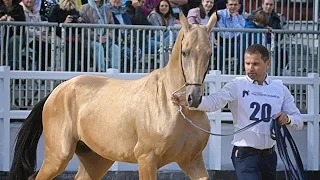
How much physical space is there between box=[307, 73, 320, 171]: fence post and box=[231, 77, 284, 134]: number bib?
3.73 meters

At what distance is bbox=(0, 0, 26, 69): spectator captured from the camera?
10.2 m

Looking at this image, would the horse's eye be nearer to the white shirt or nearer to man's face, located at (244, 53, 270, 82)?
the white shirt

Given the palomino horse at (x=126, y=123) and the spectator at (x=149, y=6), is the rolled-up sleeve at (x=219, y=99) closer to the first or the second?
Result: the palomino horse at (x=126, y=123)

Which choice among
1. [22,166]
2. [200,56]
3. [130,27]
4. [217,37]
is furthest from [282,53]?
[200,56]

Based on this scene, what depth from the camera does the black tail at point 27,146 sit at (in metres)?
7.73

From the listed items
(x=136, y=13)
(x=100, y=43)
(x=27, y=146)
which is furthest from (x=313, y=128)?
(x=27, y=146)

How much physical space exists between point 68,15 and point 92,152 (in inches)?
148

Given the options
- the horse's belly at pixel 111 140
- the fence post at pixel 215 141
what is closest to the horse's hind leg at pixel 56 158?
the horse's belly at pixel 111 140

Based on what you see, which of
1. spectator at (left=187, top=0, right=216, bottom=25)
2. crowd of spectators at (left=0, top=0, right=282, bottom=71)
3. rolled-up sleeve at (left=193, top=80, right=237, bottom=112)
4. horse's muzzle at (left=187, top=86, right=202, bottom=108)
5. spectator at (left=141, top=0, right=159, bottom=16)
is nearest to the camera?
horse's muzzle at (left=187, top=86, right=202, bottom=108)

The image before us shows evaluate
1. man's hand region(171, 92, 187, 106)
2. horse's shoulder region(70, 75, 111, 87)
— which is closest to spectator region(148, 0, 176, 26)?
horse's shoulder region(70, 75, 111, 87)

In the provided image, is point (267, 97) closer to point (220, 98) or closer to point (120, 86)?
point (220, 98)

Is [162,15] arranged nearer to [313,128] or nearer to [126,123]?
[313,128]

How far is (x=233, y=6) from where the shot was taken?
11414mm

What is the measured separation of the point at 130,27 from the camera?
33.9 feet
